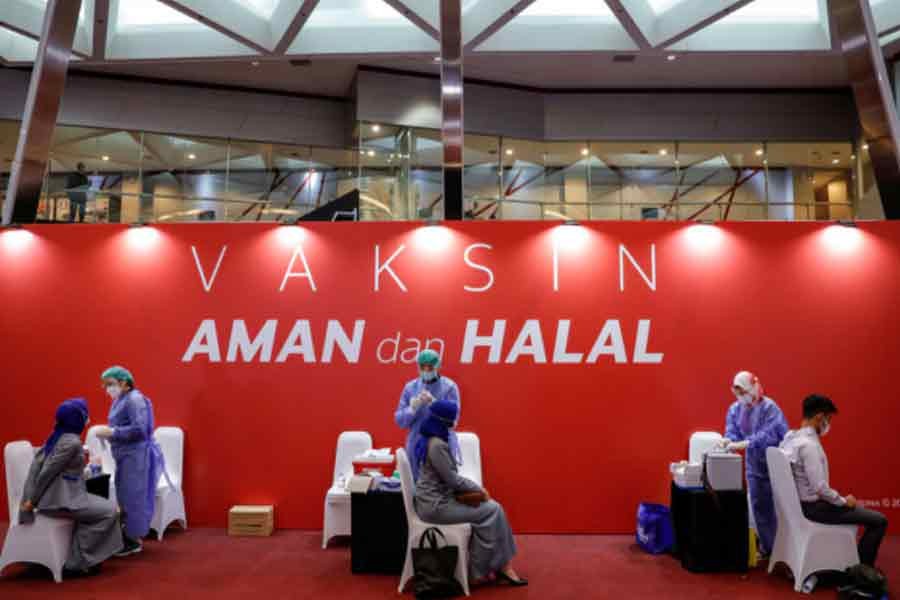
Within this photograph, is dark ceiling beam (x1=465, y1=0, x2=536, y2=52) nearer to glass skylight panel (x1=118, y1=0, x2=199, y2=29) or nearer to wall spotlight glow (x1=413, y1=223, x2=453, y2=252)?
wall spotlight glow (x1=413, y1=223, x2=453, y2=252)

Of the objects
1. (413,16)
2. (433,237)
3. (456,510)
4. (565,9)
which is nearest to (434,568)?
(456,510)

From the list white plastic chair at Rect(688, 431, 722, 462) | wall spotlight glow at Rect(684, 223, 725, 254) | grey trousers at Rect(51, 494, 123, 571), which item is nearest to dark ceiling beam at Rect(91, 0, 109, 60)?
grey trousers at Rect(51, 494, 123, 571)

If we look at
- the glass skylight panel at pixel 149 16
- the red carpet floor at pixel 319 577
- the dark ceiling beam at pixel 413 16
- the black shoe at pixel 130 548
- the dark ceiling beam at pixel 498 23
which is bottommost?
the red carpet floor at pixel 319 577

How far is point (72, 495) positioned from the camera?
4914mm

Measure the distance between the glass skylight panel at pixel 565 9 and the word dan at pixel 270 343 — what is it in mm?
4889

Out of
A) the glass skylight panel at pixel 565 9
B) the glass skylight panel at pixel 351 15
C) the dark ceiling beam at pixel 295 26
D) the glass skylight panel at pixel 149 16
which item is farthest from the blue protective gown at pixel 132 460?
the glass skylight panel at pixel 565 9

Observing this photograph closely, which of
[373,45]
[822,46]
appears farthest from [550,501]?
[822,46]

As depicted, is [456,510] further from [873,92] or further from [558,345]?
[873,92]

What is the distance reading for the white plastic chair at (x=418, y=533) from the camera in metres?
4.62

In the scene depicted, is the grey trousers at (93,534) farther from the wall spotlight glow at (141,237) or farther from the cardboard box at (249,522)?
the wall spotlight glow at (141,237)

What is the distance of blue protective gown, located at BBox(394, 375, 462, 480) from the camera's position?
19.2 ft

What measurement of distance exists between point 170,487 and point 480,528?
3.07 metres

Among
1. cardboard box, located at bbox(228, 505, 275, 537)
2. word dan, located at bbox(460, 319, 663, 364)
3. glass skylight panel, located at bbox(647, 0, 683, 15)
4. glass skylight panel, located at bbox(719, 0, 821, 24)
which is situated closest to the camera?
cardboard box, located at bbox(228, 505, 275, 537)

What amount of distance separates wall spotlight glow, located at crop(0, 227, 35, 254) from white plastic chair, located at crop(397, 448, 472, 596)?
484cm
